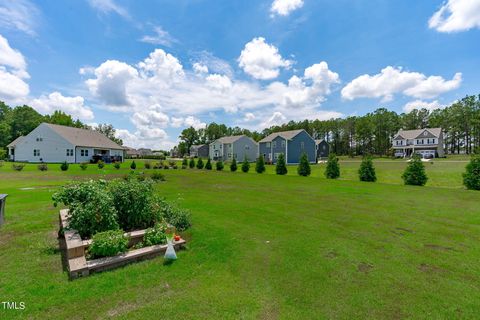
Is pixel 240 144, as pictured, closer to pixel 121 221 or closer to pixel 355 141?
pixel 355 141

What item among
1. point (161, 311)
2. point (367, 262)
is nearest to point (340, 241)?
point (367, 262)

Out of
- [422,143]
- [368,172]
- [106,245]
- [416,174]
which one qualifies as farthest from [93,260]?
[422,143]

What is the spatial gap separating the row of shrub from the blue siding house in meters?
35.8

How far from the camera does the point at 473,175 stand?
13297mm

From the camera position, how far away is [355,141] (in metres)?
67.2

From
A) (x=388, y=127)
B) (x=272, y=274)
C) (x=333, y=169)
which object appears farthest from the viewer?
(x=388, y=127)

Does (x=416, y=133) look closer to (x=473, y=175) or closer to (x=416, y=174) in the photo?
(x=416, y=174)

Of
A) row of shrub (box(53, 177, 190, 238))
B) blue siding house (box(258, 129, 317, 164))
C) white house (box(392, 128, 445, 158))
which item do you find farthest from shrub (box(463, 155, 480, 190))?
white house (box(392, 128, 445, 158))

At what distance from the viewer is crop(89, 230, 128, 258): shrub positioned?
4012mm

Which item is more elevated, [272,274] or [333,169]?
[333,169]

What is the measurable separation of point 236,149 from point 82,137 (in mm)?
28876

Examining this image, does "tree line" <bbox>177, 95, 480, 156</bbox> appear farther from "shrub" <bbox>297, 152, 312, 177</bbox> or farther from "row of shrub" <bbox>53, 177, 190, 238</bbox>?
"row of shrub" <bbox>53, 177, 190, 238</bbox>

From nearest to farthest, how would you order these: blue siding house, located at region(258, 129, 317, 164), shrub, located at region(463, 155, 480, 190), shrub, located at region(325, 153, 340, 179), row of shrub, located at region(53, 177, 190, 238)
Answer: row of shrub, located at region(53, 177, 190, 238) → shrub, located at region(463, 155, 480, 190) → shrub, located at region(325, 153, 340, 179) → blue siding house, located at region(258, 129, 317, 164)

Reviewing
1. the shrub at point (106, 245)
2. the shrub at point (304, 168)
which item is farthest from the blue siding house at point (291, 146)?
the shrub at point (106, 245)
